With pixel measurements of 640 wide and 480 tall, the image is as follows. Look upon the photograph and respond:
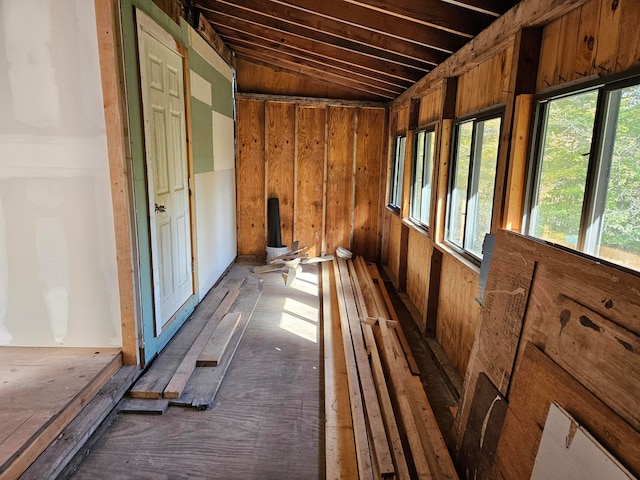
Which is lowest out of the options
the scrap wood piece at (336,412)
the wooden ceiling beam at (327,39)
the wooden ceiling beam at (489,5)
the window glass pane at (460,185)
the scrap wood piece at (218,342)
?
the scrap wood piece at (336,412)

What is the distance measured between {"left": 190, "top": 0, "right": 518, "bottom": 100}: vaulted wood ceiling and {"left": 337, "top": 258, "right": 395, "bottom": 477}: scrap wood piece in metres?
2.43

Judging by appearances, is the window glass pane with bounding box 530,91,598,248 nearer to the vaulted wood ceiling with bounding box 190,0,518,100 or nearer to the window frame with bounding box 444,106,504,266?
the window frame with bounding box 444,106,504,266

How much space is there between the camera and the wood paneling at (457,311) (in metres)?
2.70

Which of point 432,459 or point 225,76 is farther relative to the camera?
point 225,76

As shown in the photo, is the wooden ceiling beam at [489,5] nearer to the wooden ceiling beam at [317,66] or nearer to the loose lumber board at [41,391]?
the wooden ceiling beam at [317,66]

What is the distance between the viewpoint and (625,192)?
57.3 inches

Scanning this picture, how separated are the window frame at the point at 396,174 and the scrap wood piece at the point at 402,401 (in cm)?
255

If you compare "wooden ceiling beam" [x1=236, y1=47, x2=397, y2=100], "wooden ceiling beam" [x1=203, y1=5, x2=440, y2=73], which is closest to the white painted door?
"wooden ceiling beam" [x1=203, y1=5, x2=440, y2=73]

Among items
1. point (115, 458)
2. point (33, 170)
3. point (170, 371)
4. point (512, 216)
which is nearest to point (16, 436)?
point (115, 458)

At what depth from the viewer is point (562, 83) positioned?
1.78 metres

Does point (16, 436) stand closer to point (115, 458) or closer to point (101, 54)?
point (115, 458)

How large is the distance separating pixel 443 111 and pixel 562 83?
1.52 m

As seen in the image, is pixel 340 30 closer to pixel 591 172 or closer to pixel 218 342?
pixel 591 172

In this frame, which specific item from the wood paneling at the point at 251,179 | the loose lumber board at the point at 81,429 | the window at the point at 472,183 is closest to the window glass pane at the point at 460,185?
the window at the point at 472,183
